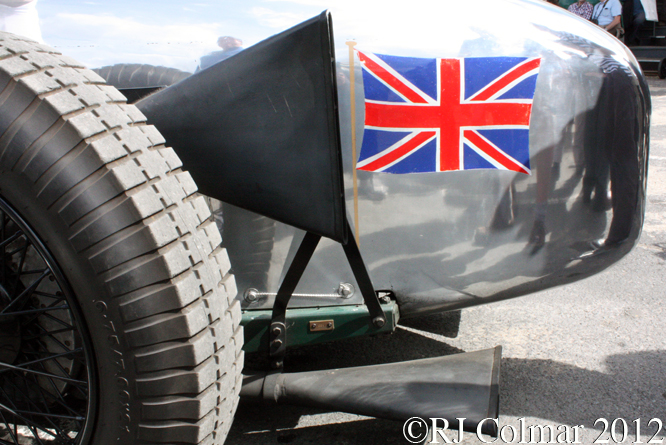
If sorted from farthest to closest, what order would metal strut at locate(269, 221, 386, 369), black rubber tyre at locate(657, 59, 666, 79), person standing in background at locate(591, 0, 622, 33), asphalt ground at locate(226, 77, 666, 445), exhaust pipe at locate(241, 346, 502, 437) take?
1. black rubber tyre at locate(657, 59, 666, 79)
2. person standing in background at locate(591, 0, 622, 33)
3. asphalt ground at locate(226, 77, 666, 445)
4. metal strut at locate(269, 221, 386, 369)
5. exhaust pipe at locate(241, 346, 502, 437)

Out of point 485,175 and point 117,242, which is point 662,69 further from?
point 117,242

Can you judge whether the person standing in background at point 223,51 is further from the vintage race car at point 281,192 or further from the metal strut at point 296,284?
the metal strut at point 296,284

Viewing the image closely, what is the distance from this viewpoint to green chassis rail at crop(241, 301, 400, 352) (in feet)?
6.41

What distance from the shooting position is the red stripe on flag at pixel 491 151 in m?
1.81

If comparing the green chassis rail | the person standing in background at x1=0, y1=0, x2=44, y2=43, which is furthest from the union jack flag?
the person standing in background at x1=0, y1=0, x2=44, y2=43

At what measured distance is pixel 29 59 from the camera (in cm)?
132

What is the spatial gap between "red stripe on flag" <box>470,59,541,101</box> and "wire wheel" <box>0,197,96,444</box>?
1.36 m

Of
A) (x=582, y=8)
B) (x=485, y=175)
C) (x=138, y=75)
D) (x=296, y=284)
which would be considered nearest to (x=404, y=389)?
(x=296, y=284)

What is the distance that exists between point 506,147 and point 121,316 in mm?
1258

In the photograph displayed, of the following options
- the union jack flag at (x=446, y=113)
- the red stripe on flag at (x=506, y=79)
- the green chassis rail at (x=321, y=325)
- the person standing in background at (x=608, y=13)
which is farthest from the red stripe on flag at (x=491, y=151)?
the person standing in background at (x=608, y=13)

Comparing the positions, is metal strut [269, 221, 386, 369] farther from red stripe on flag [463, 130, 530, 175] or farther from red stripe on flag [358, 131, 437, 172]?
red stripe on flag [463, 130, 530, 175]

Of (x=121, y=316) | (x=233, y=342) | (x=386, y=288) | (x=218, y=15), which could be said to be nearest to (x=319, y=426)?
(x=386, y=288)

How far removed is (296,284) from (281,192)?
0.38 m

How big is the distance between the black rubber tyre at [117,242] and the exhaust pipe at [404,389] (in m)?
0.47
